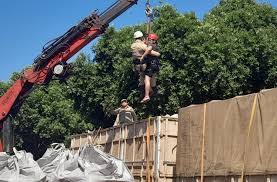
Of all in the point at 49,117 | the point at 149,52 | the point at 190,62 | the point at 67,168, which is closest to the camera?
the point at 67,168

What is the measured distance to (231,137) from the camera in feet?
24.4

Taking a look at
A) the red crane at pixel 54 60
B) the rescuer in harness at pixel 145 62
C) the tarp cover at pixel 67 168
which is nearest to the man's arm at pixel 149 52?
the rescuer in harness at pixel 145 62

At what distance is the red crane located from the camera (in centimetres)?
1381

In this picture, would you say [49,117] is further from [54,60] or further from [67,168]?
[67,168]

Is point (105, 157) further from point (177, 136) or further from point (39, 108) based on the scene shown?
point (39, 108)

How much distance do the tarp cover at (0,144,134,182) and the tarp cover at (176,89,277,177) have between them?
1.12 m

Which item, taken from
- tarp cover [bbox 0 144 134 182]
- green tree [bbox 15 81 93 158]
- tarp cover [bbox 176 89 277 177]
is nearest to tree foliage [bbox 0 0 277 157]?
green tree [bbox 15 81 93 158]

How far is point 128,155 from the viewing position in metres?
10.4

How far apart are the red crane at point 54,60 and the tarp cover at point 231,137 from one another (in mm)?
5554

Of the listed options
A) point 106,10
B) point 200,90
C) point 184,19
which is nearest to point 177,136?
point 106,10

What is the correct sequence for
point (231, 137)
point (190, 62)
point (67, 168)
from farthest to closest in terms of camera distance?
1. point (190, 62)
2. point (67, 168)
3. point (231, 137)

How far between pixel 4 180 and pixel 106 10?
6.78 metres

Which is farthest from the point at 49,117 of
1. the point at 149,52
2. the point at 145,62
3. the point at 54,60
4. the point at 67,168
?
the point at 67,168

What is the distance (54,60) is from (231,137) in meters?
8.05
